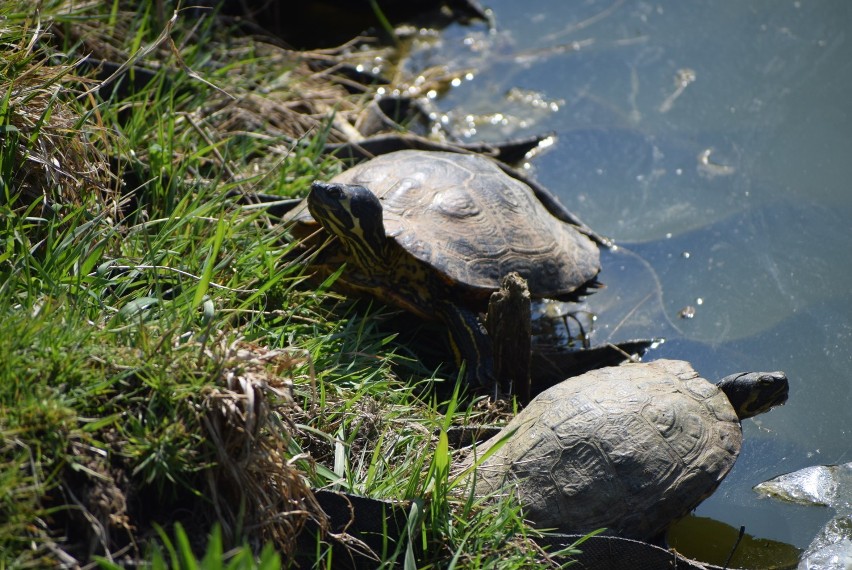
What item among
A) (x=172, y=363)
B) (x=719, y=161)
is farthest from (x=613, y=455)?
(x=719, y=161)

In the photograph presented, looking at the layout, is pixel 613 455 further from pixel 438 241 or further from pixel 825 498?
pixel 438 241

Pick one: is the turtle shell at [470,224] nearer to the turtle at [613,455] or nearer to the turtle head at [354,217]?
the turtle head at [354,217]

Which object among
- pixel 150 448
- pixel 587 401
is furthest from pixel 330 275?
pixel 150 448

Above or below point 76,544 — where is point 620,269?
below

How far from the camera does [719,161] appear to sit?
5543 mm

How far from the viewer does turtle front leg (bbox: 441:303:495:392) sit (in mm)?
3752

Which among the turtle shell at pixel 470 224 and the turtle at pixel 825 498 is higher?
the turtle shell at pixel 470 224

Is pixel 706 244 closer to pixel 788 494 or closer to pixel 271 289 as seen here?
pixel 788 494

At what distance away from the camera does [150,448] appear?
230 cm

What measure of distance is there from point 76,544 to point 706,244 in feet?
12.9

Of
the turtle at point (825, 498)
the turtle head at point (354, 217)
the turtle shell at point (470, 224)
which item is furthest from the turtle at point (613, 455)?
the turtle head at point (354, 217)

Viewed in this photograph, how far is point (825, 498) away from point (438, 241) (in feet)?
6.43

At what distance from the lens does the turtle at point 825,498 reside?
3.19 meters

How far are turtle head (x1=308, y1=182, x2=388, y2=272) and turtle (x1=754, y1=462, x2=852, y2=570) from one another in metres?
1.95
